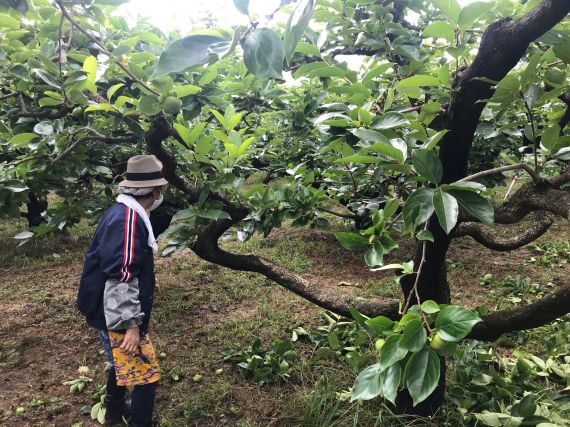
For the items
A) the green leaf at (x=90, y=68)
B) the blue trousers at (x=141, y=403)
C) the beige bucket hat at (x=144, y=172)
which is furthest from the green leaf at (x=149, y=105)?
the blue trousers at (x=141, y=403)

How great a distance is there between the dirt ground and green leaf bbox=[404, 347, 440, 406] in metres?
1.65

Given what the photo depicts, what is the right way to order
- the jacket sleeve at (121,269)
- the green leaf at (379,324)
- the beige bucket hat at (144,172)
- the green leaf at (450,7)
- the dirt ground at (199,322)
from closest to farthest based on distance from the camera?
the green leaf at (379,324)
the green leaf at (450,7)
the jacket sleeve at (121,269)
the beige bucket hat at (144,172)
the dirt ground at (199,322)

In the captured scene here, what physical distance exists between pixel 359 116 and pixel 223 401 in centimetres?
190

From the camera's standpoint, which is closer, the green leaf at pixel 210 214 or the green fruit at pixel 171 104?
the green fruit at pixel 171 104

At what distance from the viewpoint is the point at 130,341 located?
6.14 ft

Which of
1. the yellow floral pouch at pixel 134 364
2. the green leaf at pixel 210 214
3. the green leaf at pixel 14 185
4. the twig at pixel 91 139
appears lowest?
the yellow floral pouch at pixel 134 364

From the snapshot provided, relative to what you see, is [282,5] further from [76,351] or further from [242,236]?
[76,351]

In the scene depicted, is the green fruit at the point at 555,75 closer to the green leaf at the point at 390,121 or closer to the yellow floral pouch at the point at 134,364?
the green leaf at the point at 390,121

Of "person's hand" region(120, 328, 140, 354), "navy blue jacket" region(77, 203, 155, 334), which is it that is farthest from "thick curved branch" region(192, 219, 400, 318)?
"person's hand" region(120, 328, 140, 354)

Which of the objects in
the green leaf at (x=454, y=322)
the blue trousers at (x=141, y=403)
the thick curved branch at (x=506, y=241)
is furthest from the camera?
the blue trousers at (x=141, y=403)

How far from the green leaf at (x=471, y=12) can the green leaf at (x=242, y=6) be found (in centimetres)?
80

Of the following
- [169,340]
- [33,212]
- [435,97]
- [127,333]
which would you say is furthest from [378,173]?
[33,212]

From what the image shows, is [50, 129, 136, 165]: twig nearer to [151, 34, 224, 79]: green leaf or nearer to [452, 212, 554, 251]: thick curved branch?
[151, 34, 224, 79]: green leaf

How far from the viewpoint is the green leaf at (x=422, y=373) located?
27.8 inches
